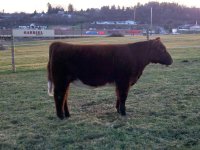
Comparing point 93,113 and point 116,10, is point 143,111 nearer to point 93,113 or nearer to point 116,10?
point 93,113

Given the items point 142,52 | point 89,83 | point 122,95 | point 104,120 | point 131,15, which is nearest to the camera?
point 104,120

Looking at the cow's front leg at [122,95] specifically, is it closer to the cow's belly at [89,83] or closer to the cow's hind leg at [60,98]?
the cow's belly at [89,83]

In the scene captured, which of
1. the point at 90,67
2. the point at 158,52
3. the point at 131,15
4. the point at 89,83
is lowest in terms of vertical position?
the point at 89,83

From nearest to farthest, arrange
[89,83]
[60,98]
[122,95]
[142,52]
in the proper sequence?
[60,98] < [89,83] < [122,95] < [142,52]

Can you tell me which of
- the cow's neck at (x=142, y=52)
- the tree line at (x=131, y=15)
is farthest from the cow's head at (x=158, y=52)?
the tree line at (x=131, y=15)

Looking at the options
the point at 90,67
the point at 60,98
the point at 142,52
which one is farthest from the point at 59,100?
the point at 142,52


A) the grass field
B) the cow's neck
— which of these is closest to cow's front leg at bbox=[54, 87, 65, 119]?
the grass field

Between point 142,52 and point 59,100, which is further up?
point 142,52

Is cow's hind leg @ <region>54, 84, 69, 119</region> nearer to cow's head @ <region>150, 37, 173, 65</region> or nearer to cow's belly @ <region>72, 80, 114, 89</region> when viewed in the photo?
cow's belly @ <region>72, 80, 114, 89</region>

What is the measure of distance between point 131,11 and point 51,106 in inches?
3861

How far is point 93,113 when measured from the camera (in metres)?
7.14

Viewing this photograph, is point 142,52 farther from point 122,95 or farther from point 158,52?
point 122,95

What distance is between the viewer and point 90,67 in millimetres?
6727

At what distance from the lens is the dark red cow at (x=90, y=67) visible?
262 inches
